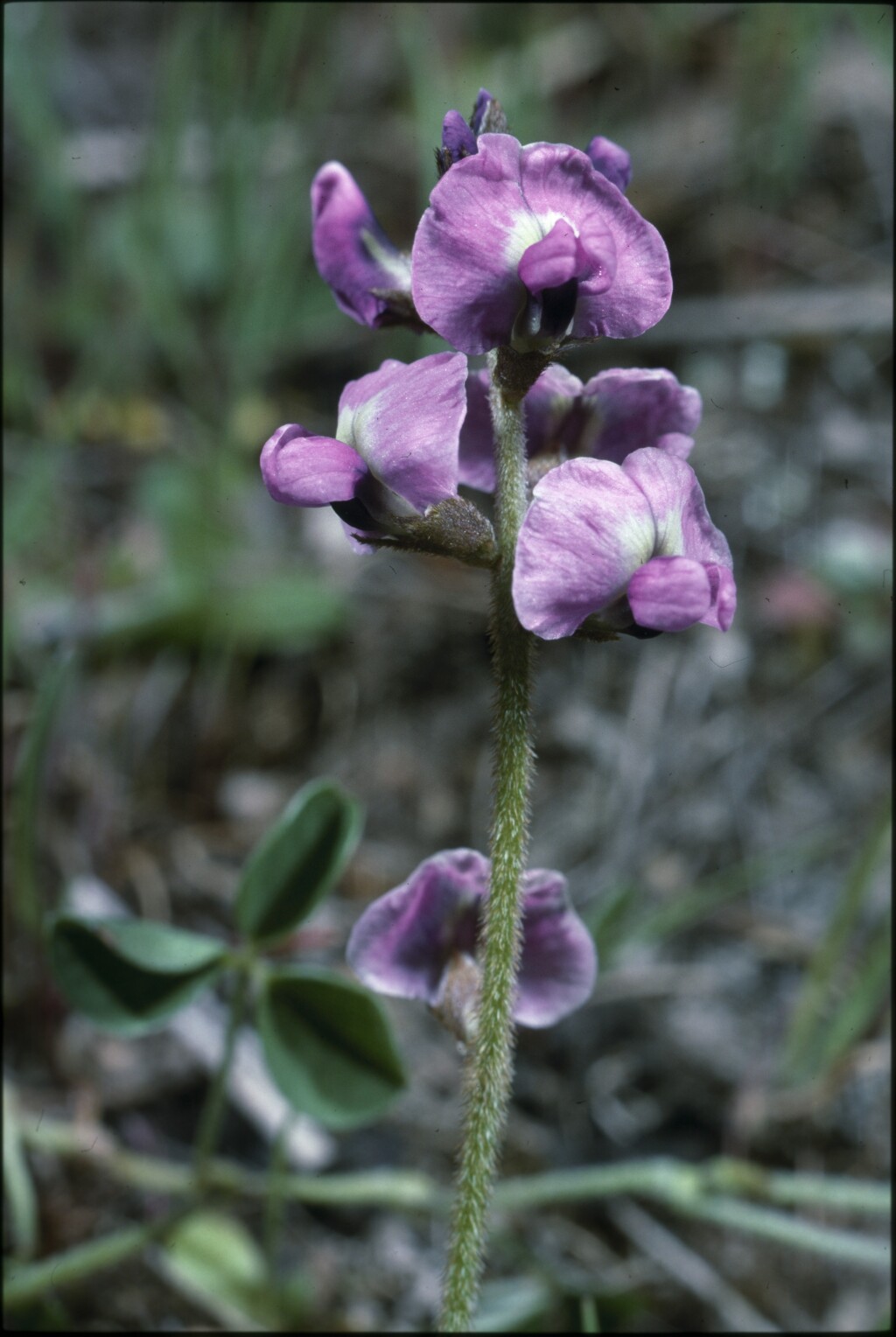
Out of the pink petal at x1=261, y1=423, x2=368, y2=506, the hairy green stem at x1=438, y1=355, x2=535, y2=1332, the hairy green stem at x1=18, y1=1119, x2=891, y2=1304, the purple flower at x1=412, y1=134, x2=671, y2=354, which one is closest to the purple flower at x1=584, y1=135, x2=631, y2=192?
the purple flower at x1=412, y1=134, x2=671, y2=354

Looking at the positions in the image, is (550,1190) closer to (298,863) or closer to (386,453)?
(298,863)

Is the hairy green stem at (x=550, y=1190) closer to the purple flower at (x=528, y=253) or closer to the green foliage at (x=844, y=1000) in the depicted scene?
the green foliage at (x=844, y=1000)

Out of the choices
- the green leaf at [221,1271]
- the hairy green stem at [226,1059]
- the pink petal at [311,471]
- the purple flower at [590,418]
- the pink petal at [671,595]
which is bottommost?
the green leaf at [221,1271]

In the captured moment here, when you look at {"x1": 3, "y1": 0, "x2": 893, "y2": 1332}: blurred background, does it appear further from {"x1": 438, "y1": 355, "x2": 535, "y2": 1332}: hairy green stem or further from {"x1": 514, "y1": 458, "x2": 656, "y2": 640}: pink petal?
{"x1": 514, "y1": 458, "x2": 656, "y2": 640}: pink petal

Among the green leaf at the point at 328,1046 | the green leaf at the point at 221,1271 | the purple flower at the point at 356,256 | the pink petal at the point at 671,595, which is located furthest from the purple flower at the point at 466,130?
the green leaf at the point at 221,1271

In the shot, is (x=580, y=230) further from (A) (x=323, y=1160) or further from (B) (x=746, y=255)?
(B) (x=746, y=255)

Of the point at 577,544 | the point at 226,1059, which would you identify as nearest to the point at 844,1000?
the point at 226,1059

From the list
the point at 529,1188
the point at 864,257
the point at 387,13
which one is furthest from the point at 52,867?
the point at 387,13
